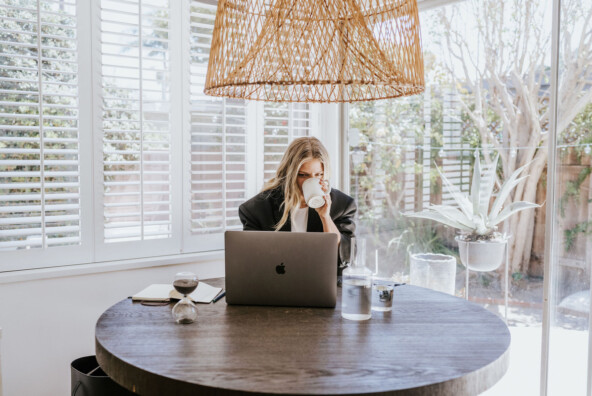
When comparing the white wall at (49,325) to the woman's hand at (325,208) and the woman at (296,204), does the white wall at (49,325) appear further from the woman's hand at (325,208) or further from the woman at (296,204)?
the woman's hand at (325,208)

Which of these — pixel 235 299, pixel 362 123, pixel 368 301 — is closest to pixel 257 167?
pixel 362 123

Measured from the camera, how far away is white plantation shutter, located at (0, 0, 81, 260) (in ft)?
7.54

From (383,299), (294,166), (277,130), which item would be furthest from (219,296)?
(277,130)

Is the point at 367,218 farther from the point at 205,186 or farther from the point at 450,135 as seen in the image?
the point at 205,186

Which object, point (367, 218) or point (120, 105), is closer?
point (120, 105)

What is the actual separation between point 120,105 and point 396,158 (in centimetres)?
152

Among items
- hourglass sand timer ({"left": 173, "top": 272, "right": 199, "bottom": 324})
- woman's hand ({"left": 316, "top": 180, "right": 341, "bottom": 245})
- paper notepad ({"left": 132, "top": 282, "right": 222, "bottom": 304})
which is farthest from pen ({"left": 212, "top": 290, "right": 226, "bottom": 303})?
woman's hand ({"left": 316, "top": 180, "right": 341, "bottom": 245})

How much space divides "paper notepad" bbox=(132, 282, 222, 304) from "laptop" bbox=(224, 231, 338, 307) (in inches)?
6.1

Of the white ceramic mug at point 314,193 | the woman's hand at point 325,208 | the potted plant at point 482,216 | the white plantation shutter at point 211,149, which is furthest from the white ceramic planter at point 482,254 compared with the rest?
the white plantation shutter at point 211,149

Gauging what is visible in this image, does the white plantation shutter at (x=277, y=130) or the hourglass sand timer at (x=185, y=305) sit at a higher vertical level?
the white plantation shutter at (x=277, y=130)

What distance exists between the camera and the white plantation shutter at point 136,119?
8.38 ft

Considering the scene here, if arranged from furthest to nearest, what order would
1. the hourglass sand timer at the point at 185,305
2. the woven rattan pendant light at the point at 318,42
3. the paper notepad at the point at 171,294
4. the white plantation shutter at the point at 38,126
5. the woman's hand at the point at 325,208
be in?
the woman's hand at the point at 325,208 → the white plantation shutter at the point at 38,126 → the paper notepad at the point at 171,294 → the hourglass sand timer at the point at 185,305 → the woven rattan pendant light at the point at 318,42

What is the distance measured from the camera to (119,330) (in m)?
1.48

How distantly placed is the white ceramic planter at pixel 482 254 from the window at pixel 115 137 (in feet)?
3.97
